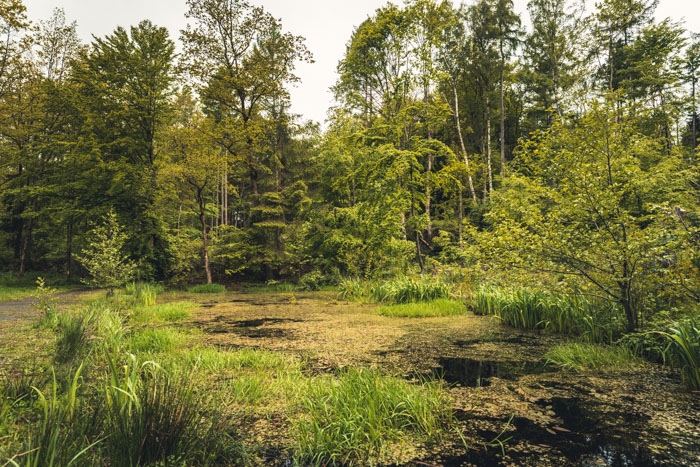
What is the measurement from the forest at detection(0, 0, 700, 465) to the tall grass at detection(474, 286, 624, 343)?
0.10 ft

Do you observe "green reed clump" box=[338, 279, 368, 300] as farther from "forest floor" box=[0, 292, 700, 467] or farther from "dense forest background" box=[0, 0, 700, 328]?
"forest floor" box=[0, 292, 700, 467]

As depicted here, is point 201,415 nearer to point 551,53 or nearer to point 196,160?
point 196,160

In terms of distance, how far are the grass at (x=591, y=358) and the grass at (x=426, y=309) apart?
291 centimetres

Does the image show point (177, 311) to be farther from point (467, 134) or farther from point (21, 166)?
point (467, 134)

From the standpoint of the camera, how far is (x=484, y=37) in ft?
55.8

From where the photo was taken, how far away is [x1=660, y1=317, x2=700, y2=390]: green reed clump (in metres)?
2.86

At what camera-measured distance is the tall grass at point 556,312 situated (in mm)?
4344

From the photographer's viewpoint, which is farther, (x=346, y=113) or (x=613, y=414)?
(x=346, y=113)

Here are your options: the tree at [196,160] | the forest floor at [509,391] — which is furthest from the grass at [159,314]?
the tree at [196,160]

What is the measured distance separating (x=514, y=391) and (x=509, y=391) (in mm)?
45

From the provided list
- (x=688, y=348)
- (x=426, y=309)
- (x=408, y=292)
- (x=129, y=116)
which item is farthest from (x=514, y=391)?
(x=129, y=116)

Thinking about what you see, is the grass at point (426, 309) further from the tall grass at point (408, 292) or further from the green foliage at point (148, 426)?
the green foliage at point (148, 426)

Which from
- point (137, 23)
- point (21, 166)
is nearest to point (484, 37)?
point (137, 23)

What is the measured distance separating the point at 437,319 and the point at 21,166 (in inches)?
766
